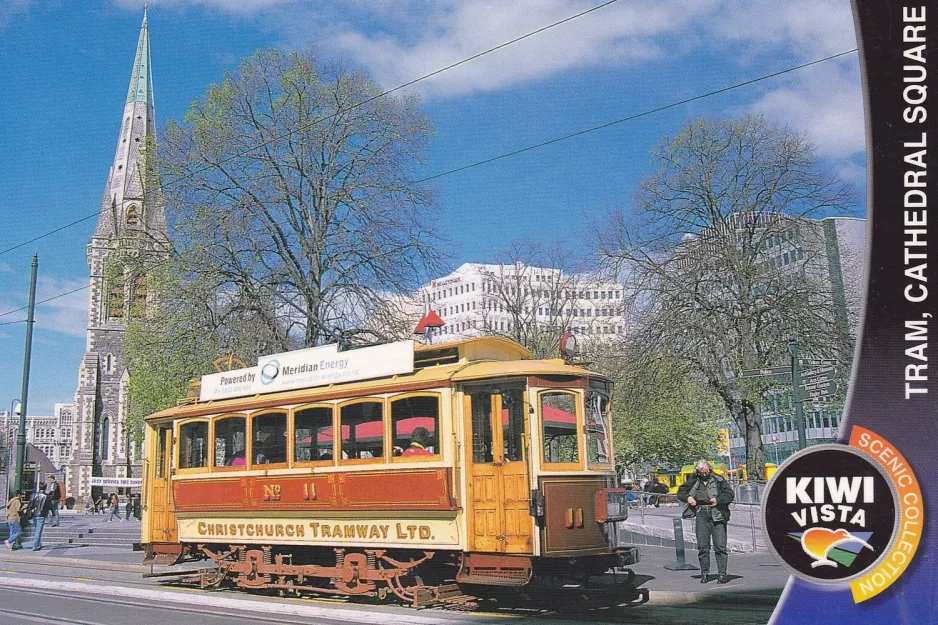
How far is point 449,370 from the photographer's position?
475 inches

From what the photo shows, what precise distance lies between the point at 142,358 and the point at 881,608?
24527 millimetres

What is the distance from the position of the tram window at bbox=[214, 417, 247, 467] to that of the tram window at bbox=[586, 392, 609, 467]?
5479 mm

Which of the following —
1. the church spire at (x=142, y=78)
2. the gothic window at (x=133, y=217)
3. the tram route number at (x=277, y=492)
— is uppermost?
the church spire at (x=142, y=78)

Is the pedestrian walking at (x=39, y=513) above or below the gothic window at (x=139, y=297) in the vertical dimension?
below

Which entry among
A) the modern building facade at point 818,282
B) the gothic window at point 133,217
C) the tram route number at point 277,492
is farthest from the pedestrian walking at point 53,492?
the modern building facade at point 818,282

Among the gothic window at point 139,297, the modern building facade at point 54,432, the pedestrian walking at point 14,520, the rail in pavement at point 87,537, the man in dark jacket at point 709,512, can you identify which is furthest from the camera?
the modern building facade at point 54,432

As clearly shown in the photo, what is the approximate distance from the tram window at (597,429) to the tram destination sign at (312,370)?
240 cm

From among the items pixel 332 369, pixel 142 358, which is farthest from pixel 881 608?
pixel 142 358

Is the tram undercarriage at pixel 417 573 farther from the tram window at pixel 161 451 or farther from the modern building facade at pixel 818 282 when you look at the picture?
the modern building facade at pixel 818 282

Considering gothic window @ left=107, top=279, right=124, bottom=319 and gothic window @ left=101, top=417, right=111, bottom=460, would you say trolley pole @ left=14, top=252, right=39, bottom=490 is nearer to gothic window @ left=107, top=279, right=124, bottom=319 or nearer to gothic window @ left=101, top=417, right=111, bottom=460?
gothic window @ left=107, top=279, right=124, bottom=319

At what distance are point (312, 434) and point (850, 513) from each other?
327 inches

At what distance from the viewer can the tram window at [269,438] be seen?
13.6 meters

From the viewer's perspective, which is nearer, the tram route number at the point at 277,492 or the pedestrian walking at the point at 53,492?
the tram route number at the point at 277,492

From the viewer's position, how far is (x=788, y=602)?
6.64 metres
